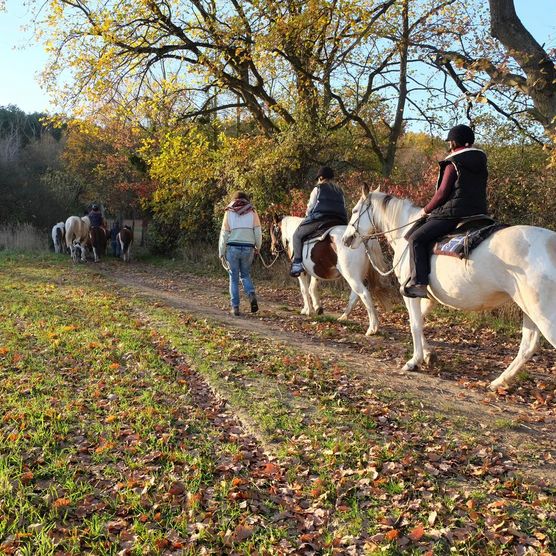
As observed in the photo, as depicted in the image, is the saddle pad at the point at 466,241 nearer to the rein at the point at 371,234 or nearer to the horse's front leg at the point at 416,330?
the rein at the point at 371,234

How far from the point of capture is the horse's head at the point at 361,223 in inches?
296

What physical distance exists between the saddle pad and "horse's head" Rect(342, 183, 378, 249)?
2025mm

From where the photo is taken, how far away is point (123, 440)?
176 inches

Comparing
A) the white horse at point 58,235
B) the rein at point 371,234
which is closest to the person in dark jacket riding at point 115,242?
the white horse at point 58,235

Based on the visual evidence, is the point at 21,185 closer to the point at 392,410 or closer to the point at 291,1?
the point at 291,1

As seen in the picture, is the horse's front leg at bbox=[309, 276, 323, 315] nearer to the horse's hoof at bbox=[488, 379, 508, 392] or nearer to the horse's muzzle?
the horse's muzzle

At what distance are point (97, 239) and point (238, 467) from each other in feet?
Answer: 62.0

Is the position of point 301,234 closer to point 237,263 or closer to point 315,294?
point 315,294

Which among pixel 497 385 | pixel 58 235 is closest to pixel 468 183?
pixel 497 385

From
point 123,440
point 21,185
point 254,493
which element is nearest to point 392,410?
point 254,493

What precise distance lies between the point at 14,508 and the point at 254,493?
1648 millimetres

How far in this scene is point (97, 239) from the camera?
21141 millimetres

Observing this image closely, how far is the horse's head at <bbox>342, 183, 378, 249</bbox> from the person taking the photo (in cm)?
751

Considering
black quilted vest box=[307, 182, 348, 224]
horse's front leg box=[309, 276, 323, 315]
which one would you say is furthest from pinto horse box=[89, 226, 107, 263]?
black quilted vest box=[307, 182, 348, 224]
